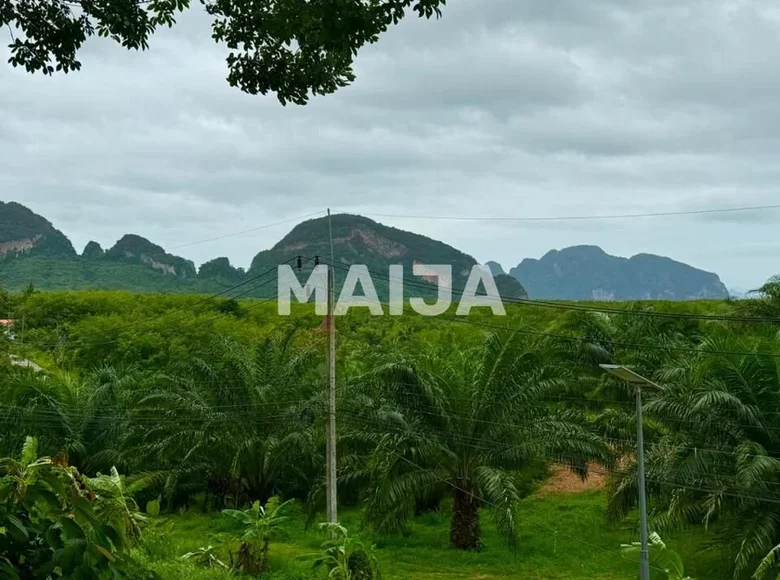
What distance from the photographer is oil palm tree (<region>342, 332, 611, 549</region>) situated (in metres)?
16.6

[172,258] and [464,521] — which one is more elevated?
[172,258]

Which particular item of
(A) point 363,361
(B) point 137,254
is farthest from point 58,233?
(A) point 363,361

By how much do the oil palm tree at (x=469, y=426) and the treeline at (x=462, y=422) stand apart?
0.04 metres

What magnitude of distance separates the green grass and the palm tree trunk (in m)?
0.29

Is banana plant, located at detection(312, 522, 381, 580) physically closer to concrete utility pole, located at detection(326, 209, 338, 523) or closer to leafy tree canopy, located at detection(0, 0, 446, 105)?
concrete utility pole, located at detection(326, 209, 338, 523)

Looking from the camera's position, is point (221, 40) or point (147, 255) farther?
point (147, 255)

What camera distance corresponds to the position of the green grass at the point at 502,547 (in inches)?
626

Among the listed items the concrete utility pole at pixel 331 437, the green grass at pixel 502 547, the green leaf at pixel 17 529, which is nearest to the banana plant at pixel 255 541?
the green grass at pixel 502 547

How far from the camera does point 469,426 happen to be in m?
17.2

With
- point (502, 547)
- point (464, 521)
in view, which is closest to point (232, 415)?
point (464, 521)

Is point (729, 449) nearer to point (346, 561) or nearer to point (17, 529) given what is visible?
point (346, 561)

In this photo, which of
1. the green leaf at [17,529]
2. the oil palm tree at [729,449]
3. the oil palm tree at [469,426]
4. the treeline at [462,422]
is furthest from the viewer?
the oil palm tree at [469,426]

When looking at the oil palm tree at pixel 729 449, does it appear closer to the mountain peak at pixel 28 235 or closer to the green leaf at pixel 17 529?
the green leaf at pixel 17 529

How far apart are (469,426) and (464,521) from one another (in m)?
2.40
